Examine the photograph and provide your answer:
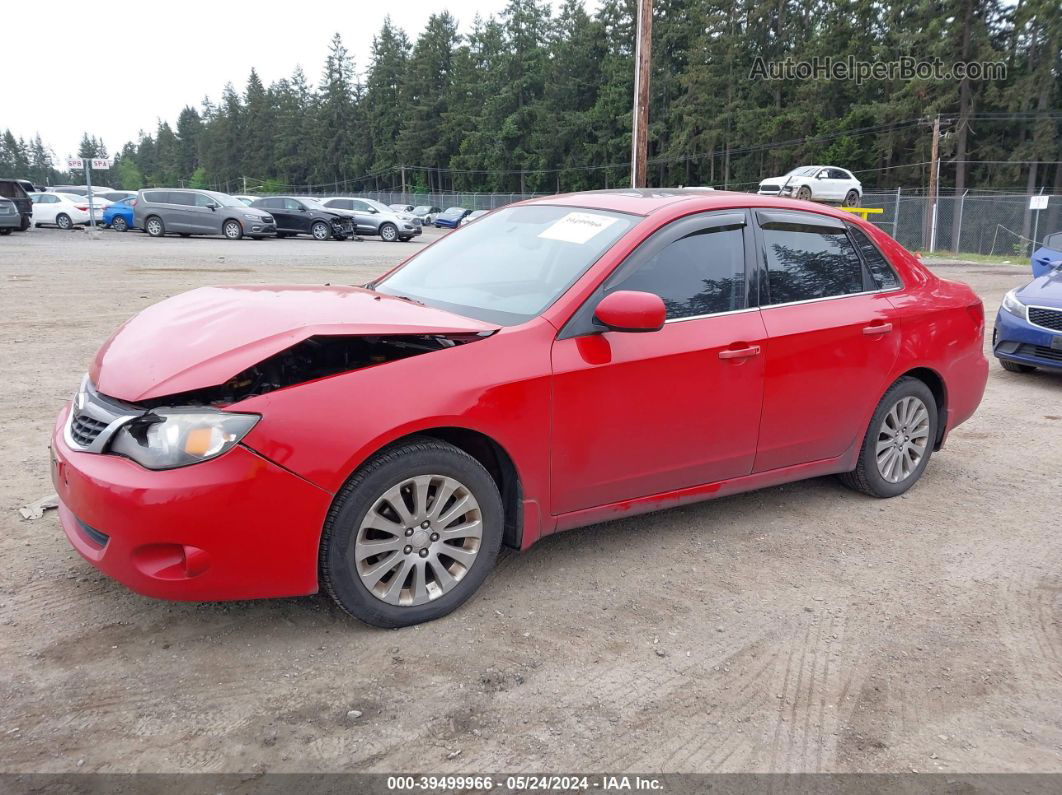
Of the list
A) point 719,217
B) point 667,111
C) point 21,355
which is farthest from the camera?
point 667,111

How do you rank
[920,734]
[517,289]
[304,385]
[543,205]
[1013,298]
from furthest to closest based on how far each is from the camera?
[1013,298], [543,205], [517,289], [304,385], [920,734]

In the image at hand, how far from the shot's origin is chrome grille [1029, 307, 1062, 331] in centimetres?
816

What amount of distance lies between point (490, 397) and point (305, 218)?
2875cm

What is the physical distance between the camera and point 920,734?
2.80 m

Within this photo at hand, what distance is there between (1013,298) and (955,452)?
3567 millimetres

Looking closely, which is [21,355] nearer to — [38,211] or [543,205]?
[543,205]

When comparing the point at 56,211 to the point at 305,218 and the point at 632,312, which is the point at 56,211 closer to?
the point at 305,218

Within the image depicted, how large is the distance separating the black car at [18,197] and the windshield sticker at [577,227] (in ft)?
86.5

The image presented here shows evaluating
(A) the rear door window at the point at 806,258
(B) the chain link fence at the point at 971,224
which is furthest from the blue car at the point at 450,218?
(A) the rear door window at the point at 806,258

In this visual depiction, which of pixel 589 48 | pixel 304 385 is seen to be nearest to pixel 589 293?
pixel 304 385

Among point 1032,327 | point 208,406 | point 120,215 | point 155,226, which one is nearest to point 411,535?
point 208,406

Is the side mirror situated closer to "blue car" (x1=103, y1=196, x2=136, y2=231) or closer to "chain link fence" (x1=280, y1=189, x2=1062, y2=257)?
"blue car" (x1=103, y1=196, x2=136, y2=231)

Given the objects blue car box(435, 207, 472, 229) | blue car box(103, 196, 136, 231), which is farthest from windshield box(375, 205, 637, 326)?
blue car box(435, 207, 472, 229)

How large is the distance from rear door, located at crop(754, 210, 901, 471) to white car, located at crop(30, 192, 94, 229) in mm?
32153
